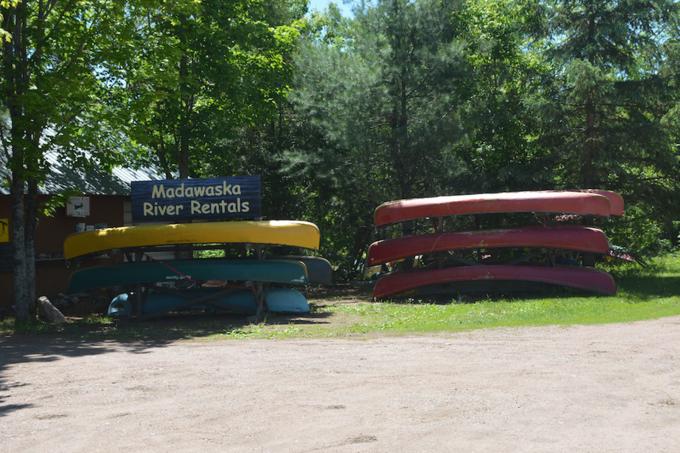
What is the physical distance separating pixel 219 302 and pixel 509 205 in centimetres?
713

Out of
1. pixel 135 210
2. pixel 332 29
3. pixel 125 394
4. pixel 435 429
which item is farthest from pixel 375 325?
pixel 332 29

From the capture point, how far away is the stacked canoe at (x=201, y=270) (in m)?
17.8

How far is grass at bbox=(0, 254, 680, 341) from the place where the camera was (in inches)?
598

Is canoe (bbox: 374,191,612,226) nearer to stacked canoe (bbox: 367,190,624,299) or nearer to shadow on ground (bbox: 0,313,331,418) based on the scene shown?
stacked canoe (bbox: 367,190,624,299)

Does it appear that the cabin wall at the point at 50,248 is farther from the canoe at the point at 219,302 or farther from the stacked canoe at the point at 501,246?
the stacked canoe at the point at 501,246

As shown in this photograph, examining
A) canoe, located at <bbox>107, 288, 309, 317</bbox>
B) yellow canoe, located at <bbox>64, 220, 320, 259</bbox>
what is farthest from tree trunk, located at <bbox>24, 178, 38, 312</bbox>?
canoe, located at <bbox>107, 288, 309, 317</bbox>

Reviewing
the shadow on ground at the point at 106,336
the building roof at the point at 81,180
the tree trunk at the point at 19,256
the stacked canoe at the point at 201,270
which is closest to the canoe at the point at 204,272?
the stacked canoe at the point at 201,270

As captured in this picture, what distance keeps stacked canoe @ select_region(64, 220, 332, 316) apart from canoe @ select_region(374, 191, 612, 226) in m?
3.31

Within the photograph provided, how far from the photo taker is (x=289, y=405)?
8500 mm

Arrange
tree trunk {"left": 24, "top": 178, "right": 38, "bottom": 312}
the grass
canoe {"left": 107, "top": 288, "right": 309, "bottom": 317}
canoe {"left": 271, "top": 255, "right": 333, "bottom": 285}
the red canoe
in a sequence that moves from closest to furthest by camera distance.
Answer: the grass < tree trunk {"left": 24, "top": 178, "right": 38, "bottom": 312} < canoe {"left": 107, "top": 288, "right": 309, "bottom": 317} < the red canoe < canoe {"left": 271, "top": 255, "right": 333, "bottom": 285}

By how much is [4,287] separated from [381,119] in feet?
37.0

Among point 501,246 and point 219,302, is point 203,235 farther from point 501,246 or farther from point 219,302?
point 501,246

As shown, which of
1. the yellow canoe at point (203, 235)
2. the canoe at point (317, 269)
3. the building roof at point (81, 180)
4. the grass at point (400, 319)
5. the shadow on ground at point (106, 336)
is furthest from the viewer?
the building roof at point (81, 180)

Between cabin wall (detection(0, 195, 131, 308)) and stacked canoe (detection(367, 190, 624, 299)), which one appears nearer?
stacked canoe (detection(367, 190, 624, 299))
